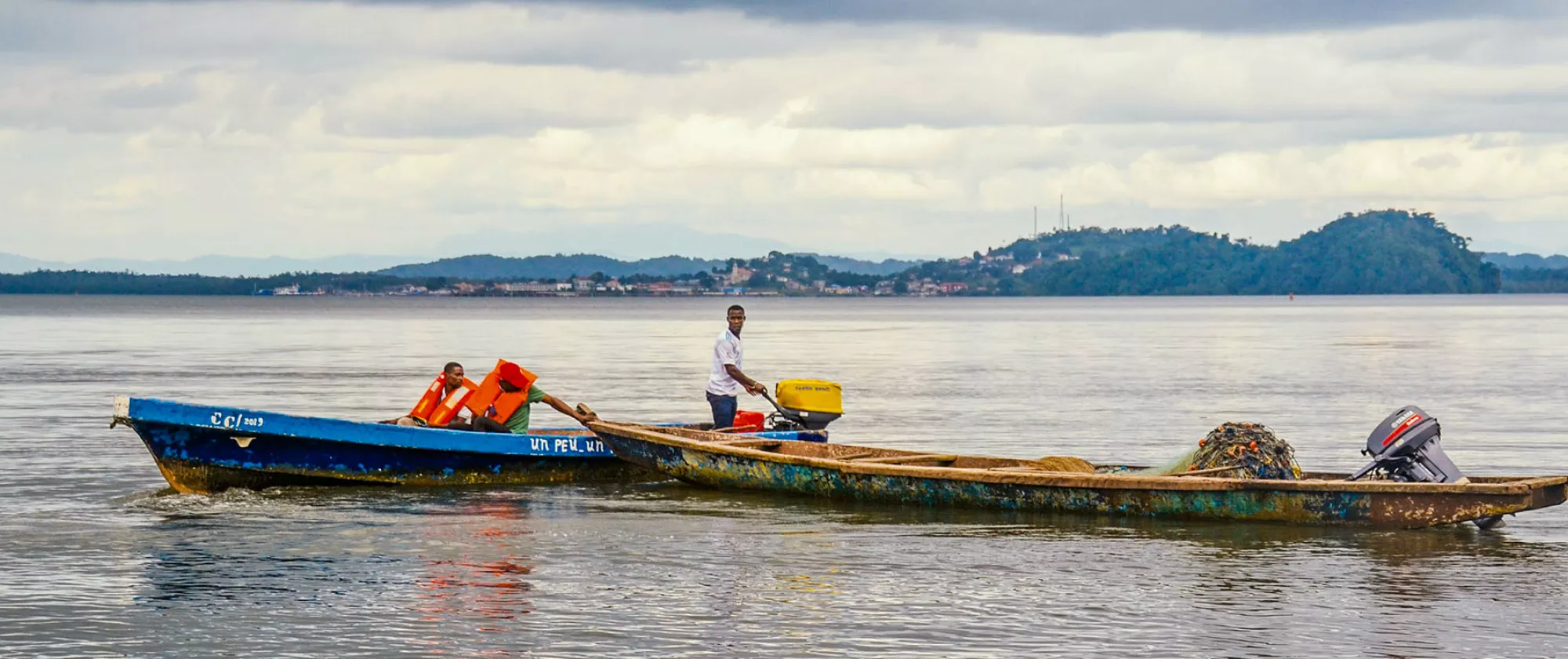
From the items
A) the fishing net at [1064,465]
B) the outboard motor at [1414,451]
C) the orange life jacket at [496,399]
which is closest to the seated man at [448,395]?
the orange life jacket at [496,399]

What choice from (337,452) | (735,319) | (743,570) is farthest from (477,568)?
(735,319)

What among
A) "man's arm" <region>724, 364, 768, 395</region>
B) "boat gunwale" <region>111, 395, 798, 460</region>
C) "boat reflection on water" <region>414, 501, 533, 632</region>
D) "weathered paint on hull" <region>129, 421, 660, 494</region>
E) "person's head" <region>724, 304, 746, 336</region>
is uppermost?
"person's head" <region>724, 304, 746, 336</region>

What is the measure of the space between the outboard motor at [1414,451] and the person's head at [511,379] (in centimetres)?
928

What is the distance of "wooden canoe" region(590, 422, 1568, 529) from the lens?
1588 centimetres

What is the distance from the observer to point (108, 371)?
155 feet

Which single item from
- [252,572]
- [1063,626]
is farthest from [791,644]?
[252,572]

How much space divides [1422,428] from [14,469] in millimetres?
15925

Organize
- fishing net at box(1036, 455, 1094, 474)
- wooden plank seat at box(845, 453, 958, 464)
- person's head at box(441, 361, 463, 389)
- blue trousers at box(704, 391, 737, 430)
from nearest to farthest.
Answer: fishing net at box(1036, 455, 1094, 474)
wooden plank seat at box(845, 453, 958, 464)
person's head at box(441, 361, 463, 389)
blue trousers at box(704, 391, 737, 430)

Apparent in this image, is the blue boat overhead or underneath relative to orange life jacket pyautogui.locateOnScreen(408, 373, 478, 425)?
underneath

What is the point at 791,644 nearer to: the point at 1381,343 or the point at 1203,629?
the point at 1203,629

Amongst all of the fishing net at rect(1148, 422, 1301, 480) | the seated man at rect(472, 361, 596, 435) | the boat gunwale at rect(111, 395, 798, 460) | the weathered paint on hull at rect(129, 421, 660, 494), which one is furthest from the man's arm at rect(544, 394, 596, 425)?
the fishing net at rect(1148, 422, 1301, 480)

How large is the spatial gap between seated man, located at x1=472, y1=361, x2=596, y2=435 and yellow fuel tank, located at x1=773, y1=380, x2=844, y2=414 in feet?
7.38

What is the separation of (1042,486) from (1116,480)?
729 mm

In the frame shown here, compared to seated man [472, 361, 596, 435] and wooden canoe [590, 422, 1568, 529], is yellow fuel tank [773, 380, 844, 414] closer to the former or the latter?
wooden canoe [590, 422, 1568, 529]
